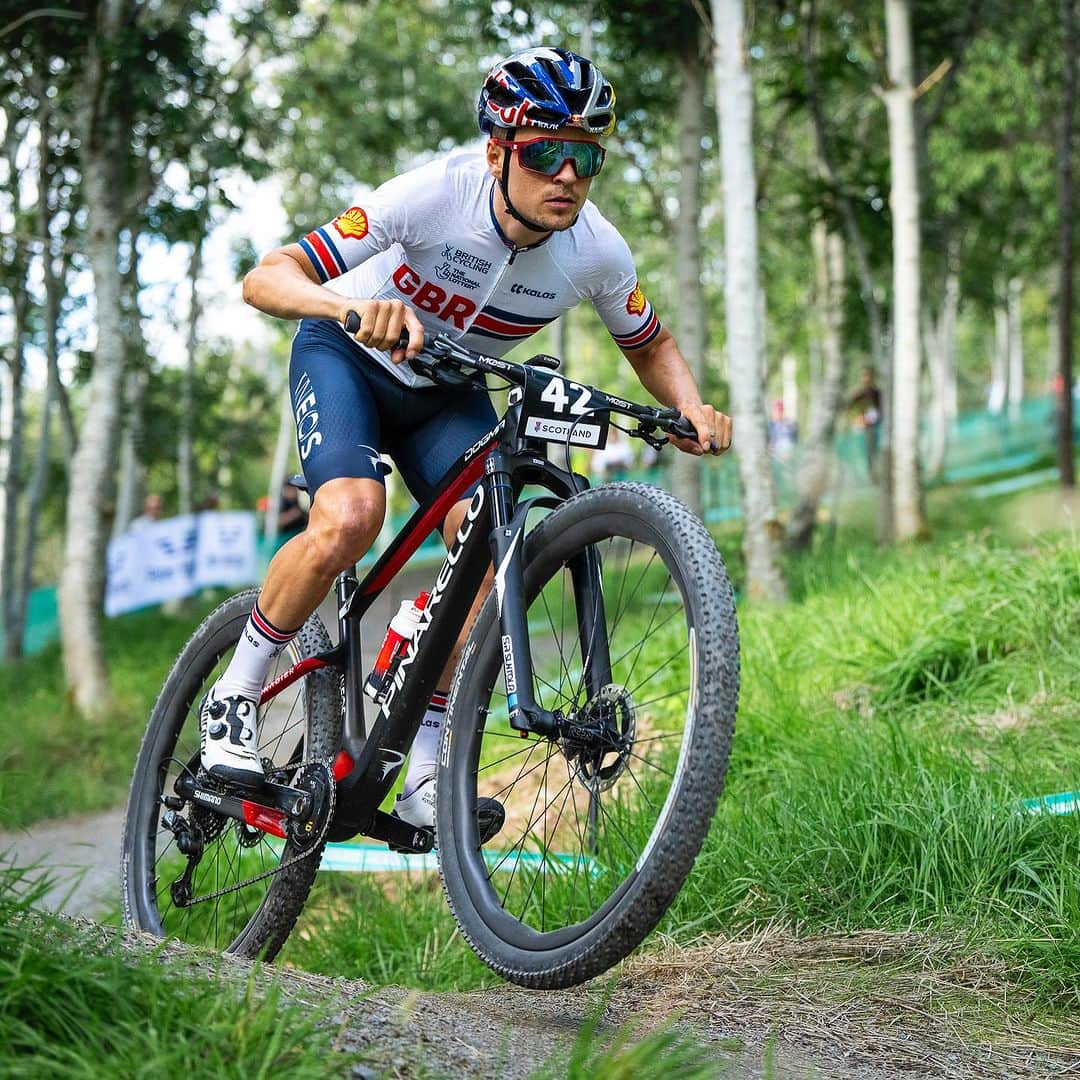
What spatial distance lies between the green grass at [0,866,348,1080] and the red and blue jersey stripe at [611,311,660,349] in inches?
86.4

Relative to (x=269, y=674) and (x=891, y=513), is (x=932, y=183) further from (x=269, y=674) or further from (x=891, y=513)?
(x=269, y=674)

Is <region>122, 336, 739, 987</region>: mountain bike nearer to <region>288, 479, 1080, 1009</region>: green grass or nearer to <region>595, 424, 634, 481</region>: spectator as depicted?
<region>288, 479, 1080, 1009</region>: green grass

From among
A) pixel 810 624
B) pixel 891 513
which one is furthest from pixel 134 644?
pixel 810 624

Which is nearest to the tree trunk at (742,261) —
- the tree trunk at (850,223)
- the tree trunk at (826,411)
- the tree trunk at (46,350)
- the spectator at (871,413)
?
the tree trunk at (826,411)

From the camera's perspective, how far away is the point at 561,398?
11.0ft

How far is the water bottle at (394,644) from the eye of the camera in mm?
3766

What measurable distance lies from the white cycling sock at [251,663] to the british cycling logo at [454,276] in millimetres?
1103

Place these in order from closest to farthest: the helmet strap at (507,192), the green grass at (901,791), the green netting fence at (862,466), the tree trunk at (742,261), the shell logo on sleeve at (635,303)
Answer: the helmet strap at (507,192)
the green grass at (901,791)
the shell logo on sleeve at (635,303)
the tree trunk at (742,261)
the green netting fence at (862,466)

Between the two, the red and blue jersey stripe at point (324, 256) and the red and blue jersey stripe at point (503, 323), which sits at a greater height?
the red and blue jersey stripe at point (324, 256)

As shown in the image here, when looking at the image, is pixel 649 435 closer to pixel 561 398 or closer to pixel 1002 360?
pixel 561 398

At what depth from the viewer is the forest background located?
12.1 m

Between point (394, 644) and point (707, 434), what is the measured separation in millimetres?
1058

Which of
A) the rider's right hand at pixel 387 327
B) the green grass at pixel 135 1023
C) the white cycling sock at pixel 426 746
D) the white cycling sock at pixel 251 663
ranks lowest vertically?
the green grass at pixel 135 1023

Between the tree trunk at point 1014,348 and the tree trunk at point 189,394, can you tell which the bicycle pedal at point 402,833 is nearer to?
the tree trunk at point 189,394
